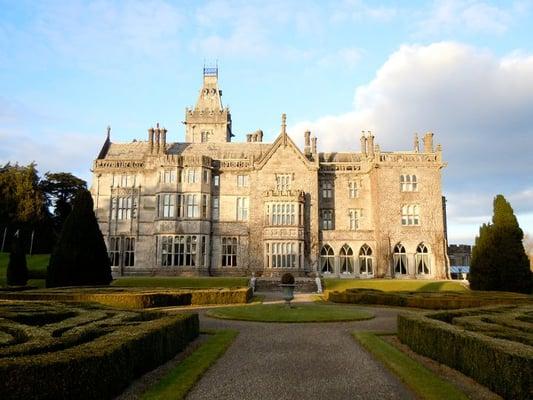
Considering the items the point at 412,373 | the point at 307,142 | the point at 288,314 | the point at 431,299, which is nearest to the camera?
the point at 412,373

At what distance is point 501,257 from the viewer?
2991 cm

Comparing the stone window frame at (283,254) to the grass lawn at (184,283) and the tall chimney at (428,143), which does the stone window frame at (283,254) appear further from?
the tall chimney at (428,143)

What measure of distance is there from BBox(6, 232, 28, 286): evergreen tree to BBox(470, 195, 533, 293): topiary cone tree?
105 feet

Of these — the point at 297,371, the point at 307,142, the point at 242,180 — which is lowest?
the point at 297,371

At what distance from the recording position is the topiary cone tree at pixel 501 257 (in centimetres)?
2970

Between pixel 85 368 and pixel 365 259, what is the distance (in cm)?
4124

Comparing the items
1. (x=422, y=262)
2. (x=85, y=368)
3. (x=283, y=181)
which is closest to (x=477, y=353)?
(x=85, y=368)

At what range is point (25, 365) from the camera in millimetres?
7863

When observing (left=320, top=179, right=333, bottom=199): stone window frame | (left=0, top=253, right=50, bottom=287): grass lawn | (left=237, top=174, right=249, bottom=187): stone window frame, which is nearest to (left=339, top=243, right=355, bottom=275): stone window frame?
(left=320, top=179, right=333, bottom=199): stone window frame

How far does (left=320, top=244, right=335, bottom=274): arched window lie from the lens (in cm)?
4750

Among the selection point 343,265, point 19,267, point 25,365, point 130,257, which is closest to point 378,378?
point 25,365

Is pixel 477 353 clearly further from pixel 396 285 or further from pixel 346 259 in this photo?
pixel 346 259

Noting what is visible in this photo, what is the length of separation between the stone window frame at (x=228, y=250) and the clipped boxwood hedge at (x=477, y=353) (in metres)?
33.0

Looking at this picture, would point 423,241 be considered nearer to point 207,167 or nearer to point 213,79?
point 207,167
